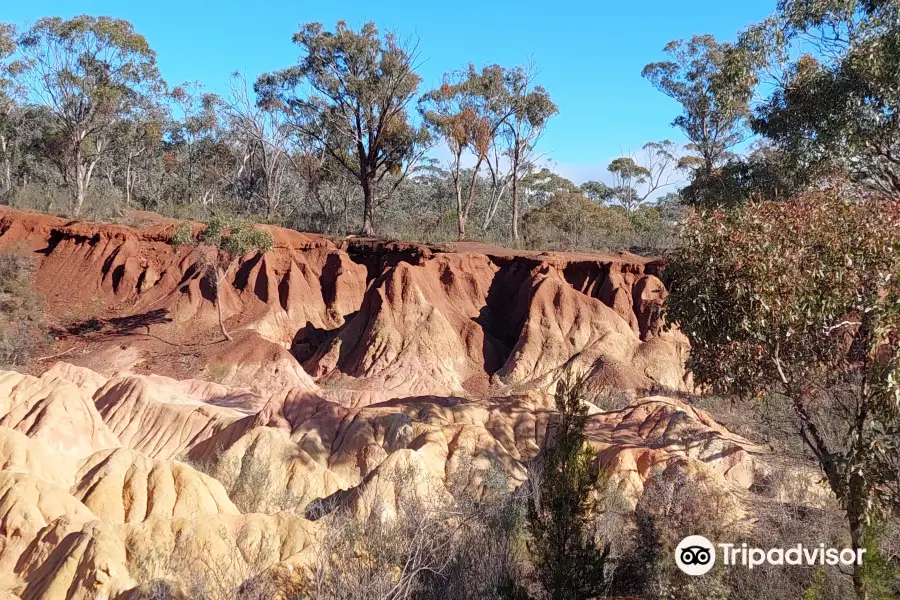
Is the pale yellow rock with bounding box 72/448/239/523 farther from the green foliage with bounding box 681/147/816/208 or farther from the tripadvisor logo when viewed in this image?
the green foliage with bounding box 681/147/816/208

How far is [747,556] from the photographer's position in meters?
9.66

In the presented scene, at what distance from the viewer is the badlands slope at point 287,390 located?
9.52 meters

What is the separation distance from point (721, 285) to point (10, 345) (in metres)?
27.1

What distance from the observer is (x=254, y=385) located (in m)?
26.4

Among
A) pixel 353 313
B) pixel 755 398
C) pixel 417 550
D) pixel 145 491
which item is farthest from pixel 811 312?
pixel 353 313

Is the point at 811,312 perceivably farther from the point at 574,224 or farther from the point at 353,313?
the point at 574,224

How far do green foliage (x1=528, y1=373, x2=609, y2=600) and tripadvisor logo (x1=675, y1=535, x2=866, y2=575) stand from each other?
146cm

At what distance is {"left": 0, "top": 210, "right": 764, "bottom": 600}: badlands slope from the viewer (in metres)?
9.52

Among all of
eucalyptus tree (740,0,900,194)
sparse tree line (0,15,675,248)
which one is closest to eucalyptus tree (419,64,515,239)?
sparse tree line (0,15,675,248)

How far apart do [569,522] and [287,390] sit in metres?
14.3

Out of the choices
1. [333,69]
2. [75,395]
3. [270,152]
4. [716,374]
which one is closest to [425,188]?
[270,152]

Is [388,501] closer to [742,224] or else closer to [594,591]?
[594,591]

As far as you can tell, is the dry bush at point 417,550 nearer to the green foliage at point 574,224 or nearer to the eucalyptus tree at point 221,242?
the eucalyptus tree at point 221,242

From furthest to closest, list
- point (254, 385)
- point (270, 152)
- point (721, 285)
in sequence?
point (270, 152) → point (254, 385) → point (721, 285)
